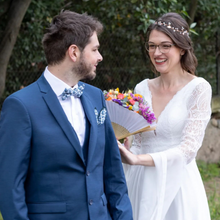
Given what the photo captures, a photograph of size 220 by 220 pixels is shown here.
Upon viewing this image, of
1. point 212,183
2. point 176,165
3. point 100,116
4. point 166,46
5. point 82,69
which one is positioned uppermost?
point 166,46

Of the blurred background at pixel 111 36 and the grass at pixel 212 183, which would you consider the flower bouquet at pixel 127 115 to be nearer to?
the blurred background at pixel 111 36

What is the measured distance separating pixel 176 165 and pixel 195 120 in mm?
355

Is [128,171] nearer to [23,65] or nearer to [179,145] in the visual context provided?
[179,145]

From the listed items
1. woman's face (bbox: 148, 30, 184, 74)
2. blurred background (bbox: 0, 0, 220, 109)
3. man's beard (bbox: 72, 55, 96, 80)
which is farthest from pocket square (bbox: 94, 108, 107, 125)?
blurred background (bbox: 0, 0, 220, 109)

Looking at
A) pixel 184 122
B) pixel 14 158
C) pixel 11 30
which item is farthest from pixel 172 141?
pixel 11 30

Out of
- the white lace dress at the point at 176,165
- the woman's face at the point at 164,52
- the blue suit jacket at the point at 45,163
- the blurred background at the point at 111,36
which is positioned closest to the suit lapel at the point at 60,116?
the blue suit jacket at the point at 45,163

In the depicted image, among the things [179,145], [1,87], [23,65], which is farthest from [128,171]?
[23,65]

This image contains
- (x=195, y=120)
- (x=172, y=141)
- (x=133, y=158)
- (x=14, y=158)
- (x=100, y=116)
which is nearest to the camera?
(x=14, y=158)

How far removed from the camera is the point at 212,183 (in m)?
7.00

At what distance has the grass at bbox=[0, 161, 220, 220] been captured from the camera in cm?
544

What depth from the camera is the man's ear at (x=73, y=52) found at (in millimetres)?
2275

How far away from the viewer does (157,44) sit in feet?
10.5

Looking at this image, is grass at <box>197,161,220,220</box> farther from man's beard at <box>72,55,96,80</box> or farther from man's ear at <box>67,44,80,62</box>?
man's ear at <box>67,44,80,62</box>

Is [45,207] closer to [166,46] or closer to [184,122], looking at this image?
[184,122]
